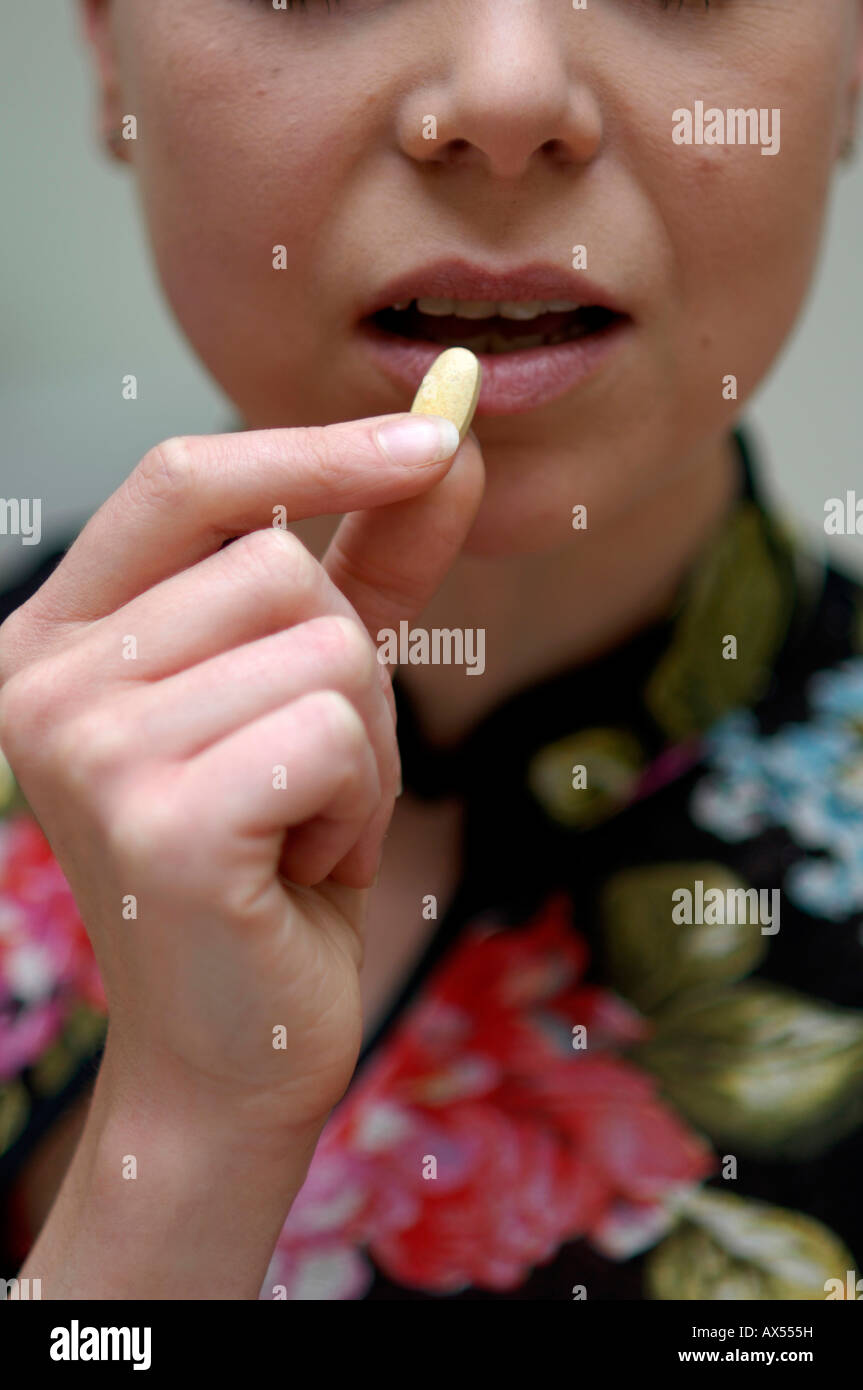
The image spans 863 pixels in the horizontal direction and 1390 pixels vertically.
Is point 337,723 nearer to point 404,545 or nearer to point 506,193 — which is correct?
point 404,545

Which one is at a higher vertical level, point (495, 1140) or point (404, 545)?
point (404, 545)

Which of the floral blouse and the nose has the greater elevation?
the nose

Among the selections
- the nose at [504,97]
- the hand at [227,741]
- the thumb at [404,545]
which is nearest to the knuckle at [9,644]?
the hand at [227,741]

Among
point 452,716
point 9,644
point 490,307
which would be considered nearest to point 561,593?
point 452,716

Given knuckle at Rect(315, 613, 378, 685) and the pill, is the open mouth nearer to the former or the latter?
the pill

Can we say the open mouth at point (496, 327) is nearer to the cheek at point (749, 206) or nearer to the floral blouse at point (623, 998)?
the cheek at point (749, 206)

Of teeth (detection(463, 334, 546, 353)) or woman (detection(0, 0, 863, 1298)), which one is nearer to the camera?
woman (detection(0, 0, 863, 1298))

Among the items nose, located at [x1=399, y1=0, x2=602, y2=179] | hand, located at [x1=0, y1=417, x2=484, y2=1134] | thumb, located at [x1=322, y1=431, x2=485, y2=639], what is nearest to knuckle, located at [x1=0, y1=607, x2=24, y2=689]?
hand, located at [x1=0, y1=417, x2=484, y2=1134]

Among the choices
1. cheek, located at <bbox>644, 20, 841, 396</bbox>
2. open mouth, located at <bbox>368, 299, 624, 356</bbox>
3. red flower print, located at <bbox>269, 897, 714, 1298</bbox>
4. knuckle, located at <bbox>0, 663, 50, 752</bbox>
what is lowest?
red flower print, located at <bbox>269, 897, 714, 1298</bbox>

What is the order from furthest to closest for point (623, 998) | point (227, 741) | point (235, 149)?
point (623, 998) < point (235, 149) < point (227, 741)
